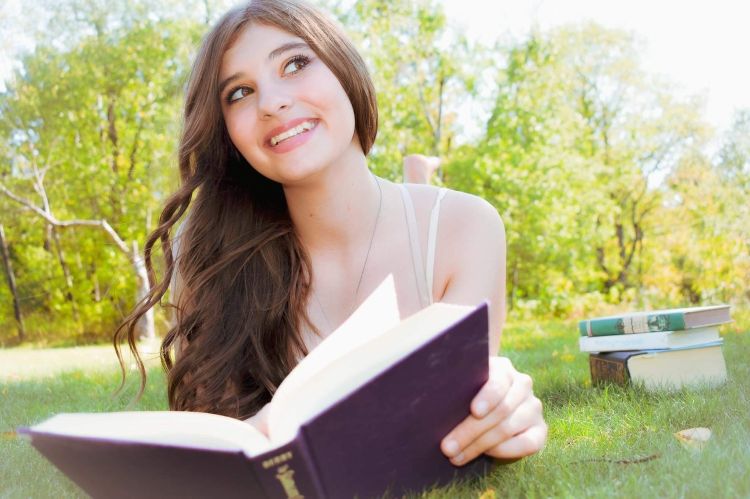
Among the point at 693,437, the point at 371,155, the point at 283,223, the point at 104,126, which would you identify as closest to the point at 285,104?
the point at 283,223

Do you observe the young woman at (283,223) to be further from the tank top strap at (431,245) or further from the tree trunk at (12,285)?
the tree trunk at (12,285)

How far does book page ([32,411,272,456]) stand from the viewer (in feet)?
3.98

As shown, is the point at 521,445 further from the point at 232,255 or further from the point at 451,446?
the point at 232,255

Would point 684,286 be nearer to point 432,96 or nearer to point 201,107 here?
point 432,96

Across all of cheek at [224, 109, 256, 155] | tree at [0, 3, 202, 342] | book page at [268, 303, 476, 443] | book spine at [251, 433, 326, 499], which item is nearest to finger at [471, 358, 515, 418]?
book page at [268, 303, 476, 443]

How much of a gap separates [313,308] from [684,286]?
21432 mm

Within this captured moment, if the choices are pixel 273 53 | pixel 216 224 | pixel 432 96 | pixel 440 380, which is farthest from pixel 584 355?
pixel 432 96

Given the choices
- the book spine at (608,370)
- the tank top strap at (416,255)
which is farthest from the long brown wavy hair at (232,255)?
the book spine at (608,370)

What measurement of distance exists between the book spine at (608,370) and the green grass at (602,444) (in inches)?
2.8

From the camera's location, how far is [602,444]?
2002 mm

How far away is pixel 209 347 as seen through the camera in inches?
91.9

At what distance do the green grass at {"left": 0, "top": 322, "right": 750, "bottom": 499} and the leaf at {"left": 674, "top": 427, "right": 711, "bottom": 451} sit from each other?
0.02 m

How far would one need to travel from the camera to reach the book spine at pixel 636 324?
2.95 meters

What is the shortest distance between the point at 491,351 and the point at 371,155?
14.4m
